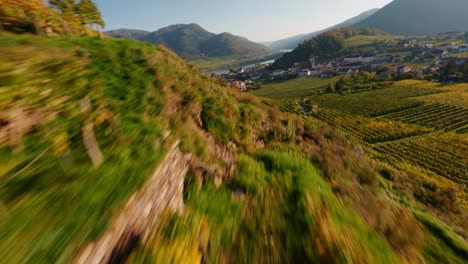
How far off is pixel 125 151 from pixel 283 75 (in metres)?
169

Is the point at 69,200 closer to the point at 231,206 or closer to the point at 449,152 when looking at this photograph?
the point at 231,206

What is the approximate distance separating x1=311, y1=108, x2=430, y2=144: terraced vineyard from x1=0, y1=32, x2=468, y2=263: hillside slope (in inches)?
2130

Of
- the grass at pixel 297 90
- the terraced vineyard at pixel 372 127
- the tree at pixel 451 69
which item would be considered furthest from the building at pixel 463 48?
the terraced vineyard at pixel 372 127

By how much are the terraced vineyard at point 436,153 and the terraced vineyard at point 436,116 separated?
8959 millimetres

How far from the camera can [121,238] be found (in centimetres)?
337

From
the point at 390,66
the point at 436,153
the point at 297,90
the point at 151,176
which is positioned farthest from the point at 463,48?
the point at 151,176

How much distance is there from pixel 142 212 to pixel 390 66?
162 metres

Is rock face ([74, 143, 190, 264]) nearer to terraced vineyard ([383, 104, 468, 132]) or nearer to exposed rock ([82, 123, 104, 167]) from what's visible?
exposed rock ([82, 123, 104, 167])

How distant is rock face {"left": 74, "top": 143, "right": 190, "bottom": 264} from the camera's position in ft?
10.0

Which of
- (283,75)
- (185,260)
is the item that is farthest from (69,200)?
(283,75)

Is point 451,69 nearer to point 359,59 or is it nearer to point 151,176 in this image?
point 359,59

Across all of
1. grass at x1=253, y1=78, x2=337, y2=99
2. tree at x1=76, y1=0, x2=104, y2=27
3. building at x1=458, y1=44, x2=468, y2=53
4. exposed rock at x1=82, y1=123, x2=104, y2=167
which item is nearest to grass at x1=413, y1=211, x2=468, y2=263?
exposed rock at x1=82, y1=123, x2=104, y2=167

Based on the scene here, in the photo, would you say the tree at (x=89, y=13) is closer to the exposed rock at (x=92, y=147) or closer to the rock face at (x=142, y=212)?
the exposed rock at (x=92, y=147)

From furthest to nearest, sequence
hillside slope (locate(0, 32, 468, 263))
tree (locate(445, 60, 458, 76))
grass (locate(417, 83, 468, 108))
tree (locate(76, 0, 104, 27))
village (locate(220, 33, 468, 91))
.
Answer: village (locate(220, 33, 468, 91))
tree (locate(445, 60, 458, 76))
grass (locate(417, 83, 468, 108))
tree (locate(76, 0, 104, 27))
hillside slope (locate(0, 32, 468, 263))
